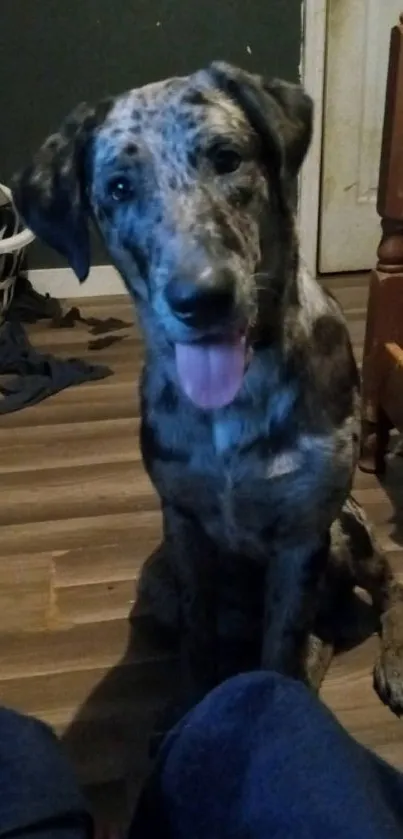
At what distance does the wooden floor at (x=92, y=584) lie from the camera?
4.82 ft

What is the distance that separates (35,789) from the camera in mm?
920

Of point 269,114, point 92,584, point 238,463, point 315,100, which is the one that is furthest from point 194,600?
point 315,100

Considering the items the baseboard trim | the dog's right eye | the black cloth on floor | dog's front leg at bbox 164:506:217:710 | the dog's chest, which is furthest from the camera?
the baseboard trim

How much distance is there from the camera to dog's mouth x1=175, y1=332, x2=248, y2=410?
1142 mm

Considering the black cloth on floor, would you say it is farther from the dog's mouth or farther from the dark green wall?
the dog's mouth

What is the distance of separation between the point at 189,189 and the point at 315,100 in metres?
1.94

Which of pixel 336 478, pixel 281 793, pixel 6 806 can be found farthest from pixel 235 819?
pixel 336 478

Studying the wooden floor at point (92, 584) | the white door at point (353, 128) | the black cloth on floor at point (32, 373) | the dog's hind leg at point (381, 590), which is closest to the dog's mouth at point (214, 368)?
the dog's hind leg at point (381, 590)

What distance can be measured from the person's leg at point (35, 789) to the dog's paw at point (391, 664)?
62 cm

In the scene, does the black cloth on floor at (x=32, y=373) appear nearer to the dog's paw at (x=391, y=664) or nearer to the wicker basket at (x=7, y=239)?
the wicker basket at (x=7, y=239)

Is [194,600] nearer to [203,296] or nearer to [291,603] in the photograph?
[291,603]

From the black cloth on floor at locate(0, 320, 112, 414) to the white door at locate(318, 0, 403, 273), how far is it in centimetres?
106

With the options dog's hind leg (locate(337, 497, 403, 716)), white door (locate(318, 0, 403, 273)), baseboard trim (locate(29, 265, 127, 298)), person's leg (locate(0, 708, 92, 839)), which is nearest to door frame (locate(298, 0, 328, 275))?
white door (locate(318, 0, 403, 273))

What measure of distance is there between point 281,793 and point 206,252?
0.54 meters
